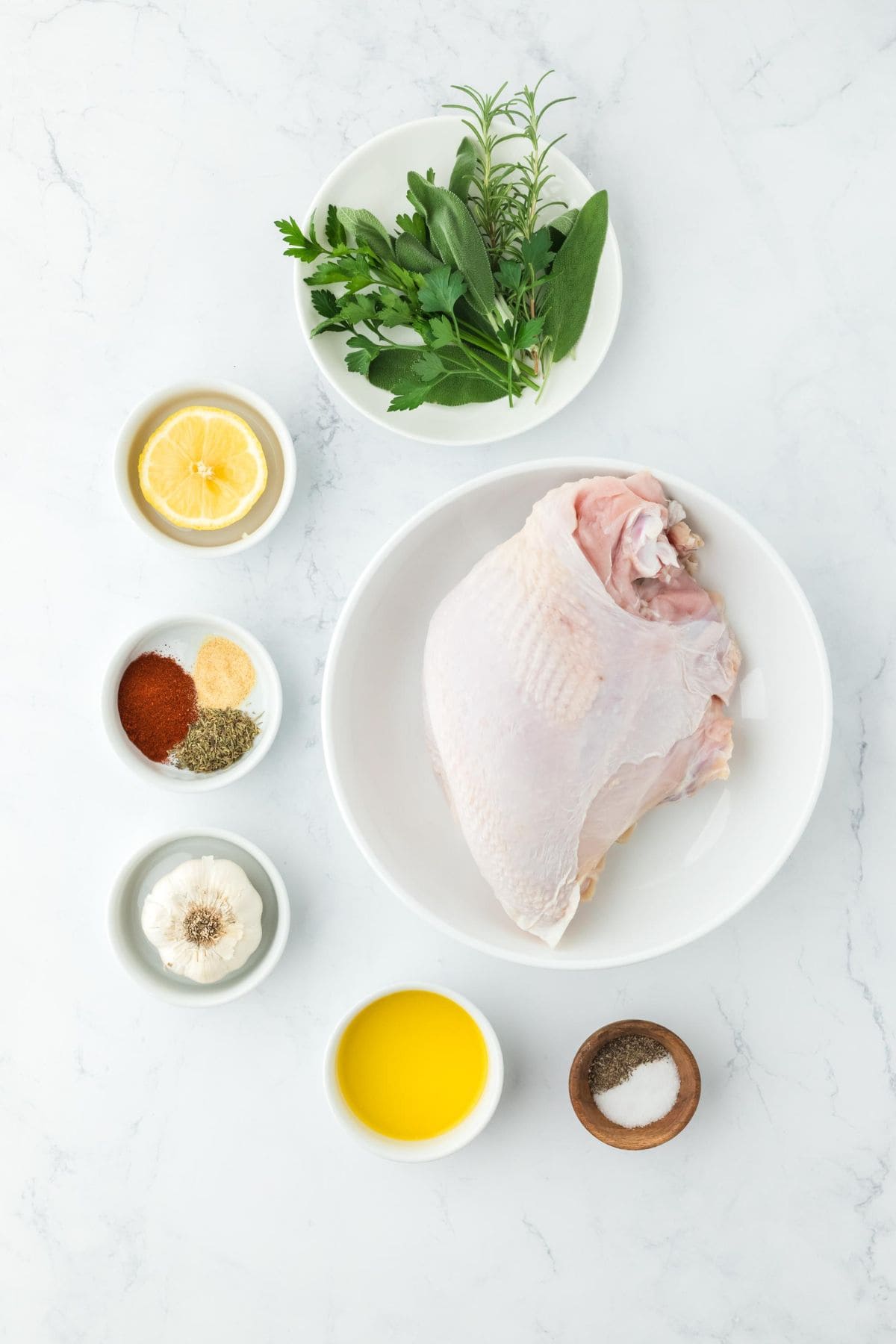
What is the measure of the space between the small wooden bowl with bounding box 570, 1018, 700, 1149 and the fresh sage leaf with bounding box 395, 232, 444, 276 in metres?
1.05

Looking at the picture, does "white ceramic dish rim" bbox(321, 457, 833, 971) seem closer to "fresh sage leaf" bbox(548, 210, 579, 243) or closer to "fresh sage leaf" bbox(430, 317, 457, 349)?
"fresh sage leaf" bbox(430, 317, 457, 349)

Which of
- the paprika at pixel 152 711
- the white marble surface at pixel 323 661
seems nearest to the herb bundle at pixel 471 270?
the white marble surface at pixel 323 661

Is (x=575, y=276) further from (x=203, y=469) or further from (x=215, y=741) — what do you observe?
(x=215, y=741)

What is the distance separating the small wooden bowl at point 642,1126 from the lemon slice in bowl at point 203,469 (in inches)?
34.5

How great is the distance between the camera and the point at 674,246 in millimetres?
1376

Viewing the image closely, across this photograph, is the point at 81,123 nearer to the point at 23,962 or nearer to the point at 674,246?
the point at 674,246

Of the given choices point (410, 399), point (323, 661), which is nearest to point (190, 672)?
point (323, 661)

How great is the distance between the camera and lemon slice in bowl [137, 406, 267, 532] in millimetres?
1325

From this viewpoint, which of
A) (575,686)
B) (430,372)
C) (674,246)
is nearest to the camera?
(575,686)

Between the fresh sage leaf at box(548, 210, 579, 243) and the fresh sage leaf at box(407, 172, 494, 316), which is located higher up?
the fresh sage leaf at box(407, 172, 494, 316)

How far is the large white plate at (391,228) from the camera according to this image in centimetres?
131

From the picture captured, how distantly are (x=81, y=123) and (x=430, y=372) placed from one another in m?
0.68

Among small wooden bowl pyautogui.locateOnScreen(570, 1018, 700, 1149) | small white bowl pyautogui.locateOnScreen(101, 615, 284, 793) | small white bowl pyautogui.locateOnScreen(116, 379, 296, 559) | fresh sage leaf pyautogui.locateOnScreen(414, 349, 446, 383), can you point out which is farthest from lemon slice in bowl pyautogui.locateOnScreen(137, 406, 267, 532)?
small wooden bowl pyautogui.locateOnScreen(570, 1018, 700, 1149)

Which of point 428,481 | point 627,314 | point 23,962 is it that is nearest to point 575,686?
point 428,481
